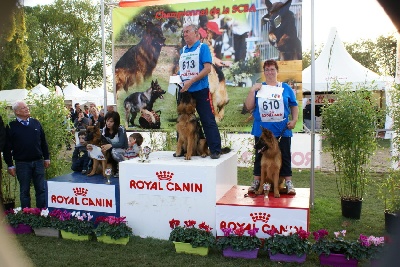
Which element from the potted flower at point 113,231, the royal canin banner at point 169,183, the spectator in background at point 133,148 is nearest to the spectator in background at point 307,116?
the spectator in background at point 133,148

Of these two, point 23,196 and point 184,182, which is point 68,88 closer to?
point 23,196

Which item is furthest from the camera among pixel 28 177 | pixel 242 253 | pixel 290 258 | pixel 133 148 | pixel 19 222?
pixel 133 148

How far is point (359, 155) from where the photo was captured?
6727 mm

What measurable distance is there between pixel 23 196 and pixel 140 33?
18.9 ft

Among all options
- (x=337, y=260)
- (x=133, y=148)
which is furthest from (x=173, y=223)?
(x=337, y=260)

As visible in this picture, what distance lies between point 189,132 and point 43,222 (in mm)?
2769

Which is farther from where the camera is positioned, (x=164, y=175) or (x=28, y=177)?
(x=28, y=177)

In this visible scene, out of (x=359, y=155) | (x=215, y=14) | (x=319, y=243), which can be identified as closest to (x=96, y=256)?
(x=319, y=243)

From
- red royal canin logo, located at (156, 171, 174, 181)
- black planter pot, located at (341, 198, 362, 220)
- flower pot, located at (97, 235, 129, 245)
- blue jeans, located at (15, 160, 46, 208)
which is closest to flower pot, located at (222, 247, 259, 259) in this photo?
red royal canin logo, located at (156, 171, 174, 181)

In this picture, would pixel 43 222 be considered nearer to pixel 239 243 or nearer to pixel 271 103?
pixel 239 243

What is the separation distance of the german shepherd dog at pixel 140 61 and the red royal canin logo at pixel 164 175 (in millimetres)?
5862

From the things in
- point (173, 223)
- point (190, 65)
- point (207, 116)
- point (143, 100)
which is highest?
point (190, 65)

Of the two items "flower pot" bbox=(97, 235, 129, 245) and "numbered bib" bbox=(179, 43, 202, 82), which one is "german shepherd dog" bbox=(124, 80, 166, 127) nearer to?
"numbered bib" bbox=(179, 43, 202, 82)

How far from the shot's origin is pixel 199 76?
5344 millimetres
